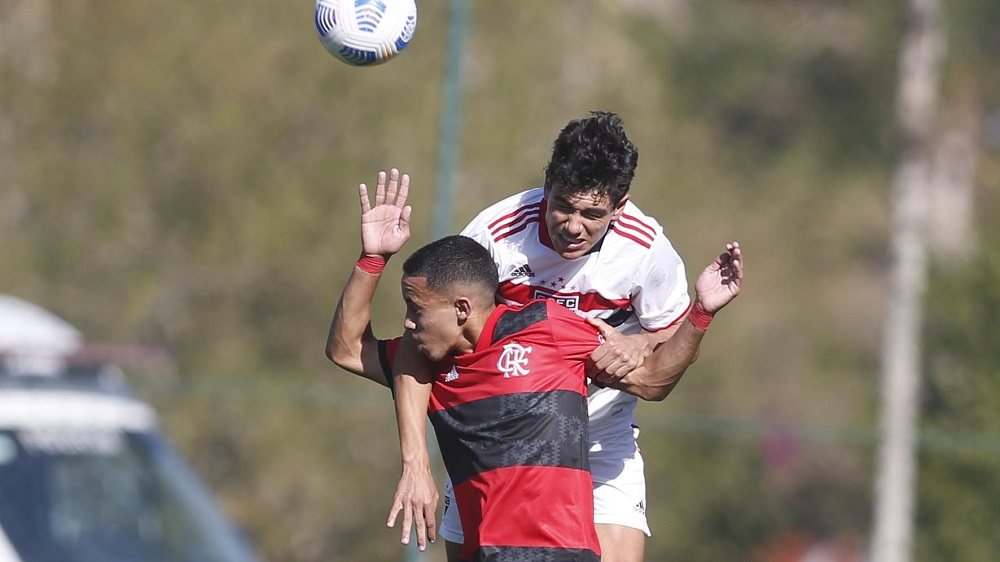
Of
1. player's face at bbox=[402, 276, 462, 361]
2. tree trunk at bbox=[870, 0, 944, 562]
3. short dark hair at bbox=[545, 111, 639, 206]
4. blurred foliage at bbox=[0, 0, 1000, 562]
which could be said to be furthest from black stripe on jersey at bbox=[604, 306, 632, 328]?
tree trunk at bbox=[870, 0, 944, 562]

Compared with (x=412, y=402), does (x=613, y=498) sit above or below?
below

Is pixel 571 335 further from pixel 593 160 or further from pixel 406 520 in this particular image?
pixel 406 520

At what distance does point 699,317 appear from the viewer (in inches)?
169

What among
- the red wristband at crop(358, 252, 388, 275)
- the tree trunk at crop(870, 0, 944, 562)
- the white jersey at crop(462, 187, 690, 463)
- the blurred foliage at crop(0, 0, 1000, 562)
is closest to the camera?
the red wristband at crop(358, 252, 388, 275)

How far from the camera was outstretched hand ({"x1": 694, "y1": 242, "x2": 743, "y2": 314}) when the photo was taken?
4.30 meters

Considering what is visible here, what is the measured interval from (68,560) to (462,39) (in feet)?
18.0

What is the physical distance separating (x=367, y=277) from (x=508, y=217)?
1.80 ft

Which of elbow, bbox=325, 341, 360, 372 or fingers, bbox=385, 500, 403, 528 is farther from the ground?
elbow, bbox=325, 341, 360, 372

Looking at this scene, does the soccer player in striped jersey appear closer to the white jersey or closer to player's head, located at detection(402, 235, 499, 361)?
player's head, located at detection(402, 235, 499, 361)

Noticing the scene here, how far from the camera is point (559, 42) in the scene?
17.0 meters

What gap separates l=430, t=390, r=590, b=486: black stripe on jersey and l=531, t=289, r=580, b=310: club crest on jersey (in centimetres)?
43

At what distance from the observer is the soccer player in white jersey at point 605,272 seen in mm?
4316

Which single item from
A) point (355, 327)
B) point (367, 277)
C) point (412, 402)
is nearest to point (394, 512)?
point (412, 402)

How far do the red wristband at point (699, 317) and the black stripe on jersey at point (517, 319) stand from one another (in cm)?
43
